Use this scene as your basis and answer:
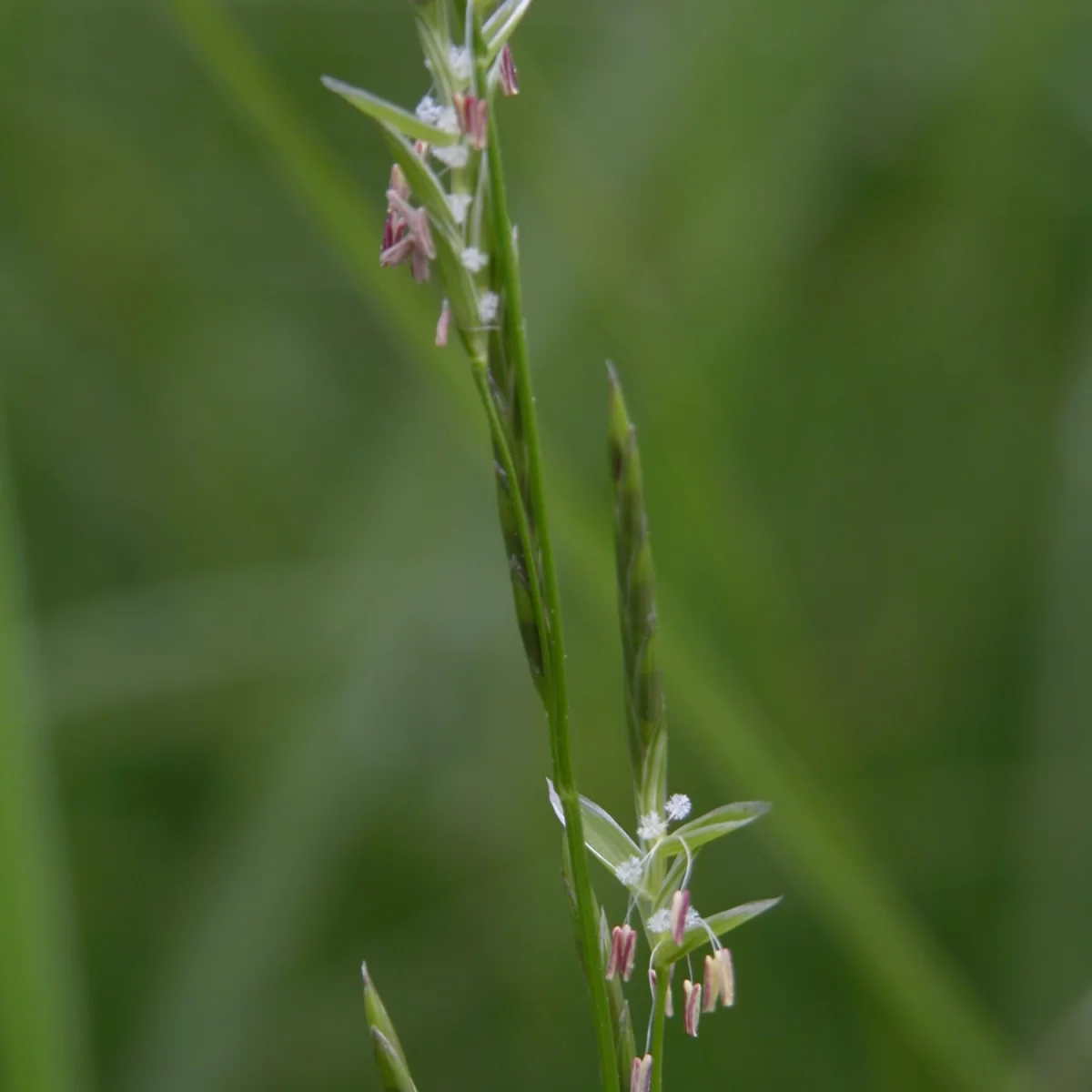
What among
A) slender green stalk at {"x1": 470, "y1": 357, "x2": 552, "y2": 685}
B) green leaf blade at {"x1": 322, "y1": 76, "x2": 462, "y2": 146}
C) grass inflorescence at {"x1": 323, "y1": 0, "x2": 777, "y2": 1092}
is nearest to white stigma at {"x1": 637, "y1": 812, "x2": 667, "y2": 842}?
grass inflorescence at {"x1": 323, "y1": 0, "x2": 777, "y2": 1092}

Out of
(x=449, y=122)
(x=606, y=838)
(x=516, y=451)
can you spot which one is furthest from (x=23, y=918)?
(x=449, y=122)

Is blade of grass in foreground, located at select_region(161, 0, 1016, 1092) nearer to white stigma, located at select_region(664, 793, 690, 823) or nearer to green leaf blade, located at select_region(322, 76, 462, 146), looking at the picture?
white stigma, located at select_region(664, 793, 690, 823)

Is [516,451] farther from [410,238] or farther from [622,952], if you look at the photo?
[622,952]

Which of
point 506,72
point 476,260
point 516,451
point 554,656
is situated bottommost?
point 554,656

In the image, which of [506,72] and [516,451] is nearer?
[516,451]

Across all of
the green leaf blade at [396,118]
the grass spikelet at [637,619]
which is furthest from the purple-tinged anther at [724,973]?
the green leaf blade at [396,118]

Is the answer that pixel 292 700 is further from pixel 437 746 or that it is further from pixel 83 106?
pixel 83 106
